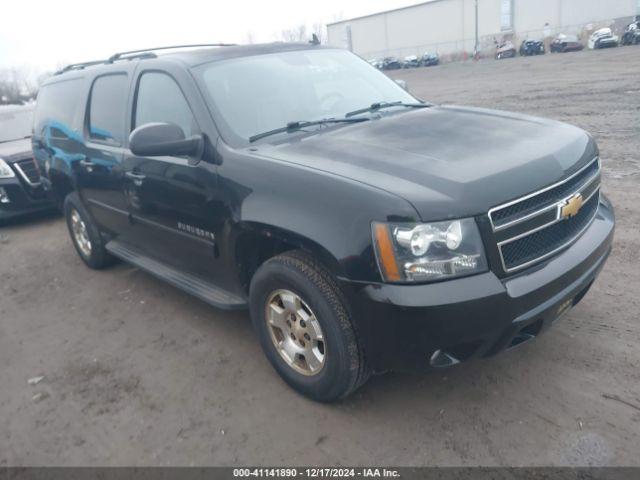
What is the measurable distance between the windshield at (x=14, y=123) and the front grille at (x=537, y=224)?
8428 mm

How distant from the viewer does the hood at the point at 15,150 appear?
296 inches

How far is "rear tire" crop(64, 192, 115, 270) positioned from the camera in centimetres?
527

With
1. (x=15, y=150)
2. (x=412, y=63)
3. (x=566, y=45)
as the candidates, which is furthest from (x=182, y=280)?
(x=412, y=63)

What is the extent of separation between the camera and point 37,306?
4.93 m

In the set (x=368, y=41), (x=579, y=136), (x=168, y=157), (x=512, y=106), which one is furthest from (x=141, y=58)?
(x=368, y=41)

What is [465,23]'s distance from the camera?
65.3 m

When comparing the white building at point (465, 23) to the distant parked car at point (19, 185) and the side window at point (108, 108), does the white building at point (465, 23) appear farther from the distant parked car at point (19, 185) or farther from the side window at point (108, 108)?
the side window at point (108, 108)

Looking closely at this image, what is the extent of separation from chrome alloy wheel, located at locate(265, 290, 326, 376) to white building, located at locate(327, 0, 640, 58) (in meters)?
52.9

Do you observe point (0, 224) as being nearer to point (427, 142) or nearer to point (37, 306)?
point (37, 306)

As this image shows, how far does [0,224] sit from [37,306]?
11.9 feet

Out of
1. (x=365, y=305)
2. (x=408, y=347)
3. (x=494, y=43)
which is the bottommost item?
(x=494, y=43)

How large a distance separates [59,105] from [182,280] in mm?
2752

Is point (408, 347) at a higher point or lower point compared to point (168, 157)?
lower

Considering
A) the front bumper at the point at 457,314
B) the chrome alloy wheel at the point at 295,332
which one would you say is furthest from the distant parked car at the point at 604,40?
the chrome alloy wheel at the point at 295,332
